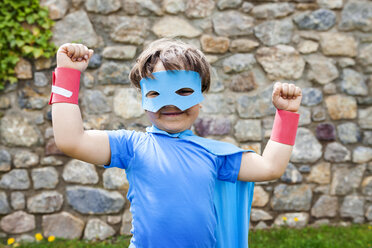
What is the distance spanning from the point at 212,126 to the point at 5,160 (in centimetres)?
168

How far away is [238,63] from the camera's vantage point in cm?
277

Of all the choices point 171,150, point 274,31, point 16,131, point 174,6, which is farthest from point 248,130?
point 16,131

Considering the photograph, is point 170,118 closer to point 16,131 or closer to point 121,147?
point 121,147

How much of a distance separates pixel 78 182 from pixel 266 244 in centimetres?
157

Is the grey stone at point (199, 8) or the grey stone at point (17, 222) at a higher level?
the grey stone at point (199, 8)

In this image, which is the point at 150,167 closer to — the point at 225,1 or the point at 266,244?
the point at 266,244

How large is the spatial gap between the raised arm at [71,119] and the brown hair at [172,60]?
22 centimetres

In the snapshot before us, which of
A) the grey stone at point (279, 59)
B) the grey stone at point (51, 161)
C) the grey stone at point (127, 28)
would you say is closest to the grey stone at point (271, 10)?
the grey stone at point (279, 59)

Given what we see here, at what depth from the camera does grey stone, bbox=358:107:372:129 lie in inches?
113

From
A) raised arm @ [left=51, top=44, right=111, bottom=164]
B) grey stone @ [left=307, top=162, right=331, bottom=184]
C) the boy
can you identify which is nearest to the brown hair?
the boy

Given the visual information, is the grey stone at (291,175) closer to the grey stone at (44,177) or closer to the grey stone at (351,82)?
the grey stone at (351,82)

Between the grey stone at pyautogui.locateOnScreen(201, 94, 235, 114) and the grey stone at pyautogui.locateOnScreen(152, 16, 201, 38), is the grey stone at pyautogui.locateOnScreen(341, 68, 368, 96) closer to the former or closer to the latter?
the grey stone at pyautogui.locateOnScreen(201, 94, 235, 114)

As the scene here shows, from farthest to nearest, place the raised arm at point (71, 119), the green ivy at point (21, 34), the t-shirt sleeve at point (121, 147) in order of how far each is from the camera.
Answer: the green ivy at point (21, 34), the t-shirt sleeve at point (121, 147), the raised arm at point (71, 119)

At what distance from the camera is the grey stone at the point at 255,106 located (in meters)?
2.79
